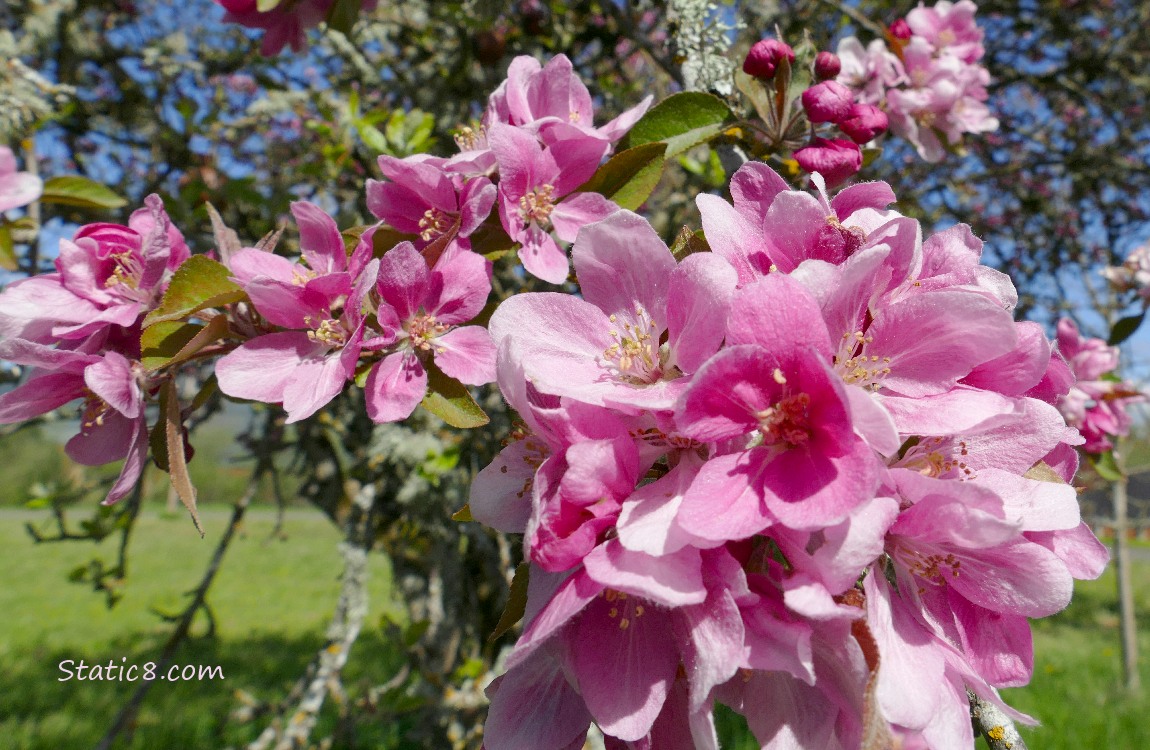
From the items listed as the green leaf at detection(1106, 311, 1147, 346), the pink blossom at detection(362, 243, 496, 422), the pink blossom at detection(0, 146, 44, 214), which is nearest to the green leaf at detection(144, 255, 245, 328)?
the pink blossom at detection(362, 243, 496, 422)

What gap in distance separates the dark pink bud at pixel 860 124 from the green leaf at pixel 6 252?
5.75ft

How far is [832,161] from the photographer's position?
1.08m

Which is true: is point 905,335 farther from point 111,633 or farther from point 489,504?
point 111,633

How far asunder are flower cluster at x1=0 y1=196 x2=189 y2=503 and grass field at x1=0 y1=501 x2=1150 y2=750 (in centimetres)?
198

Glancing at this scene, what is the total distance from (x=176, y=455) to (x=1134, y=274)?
10.4 feet

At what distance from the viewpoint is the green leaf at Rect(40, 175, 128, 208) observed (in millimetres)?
1701

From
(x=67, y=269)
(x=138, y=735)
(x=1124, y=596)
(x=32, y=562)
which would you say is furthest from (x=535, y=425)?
(x=32, y=562)

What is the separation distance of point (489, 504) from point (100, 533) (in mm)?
2495

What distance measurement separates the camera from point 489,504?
85 centimetres

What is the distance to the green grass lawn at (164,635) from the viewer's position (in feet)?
14.9

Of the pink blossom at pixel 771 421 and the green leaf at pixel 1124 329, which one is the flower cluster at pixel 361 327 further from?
the green leaf at pixel 1124 329

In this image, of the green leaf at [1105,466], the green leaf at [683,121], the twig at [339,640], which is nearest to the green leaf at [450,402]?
the green leaf at [683,121]

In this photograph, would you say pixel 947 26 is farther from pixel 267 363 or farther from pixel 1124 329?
pixel 267 363

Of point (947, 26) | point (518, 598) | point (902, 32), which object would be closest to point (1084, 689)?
point (947, 26)
